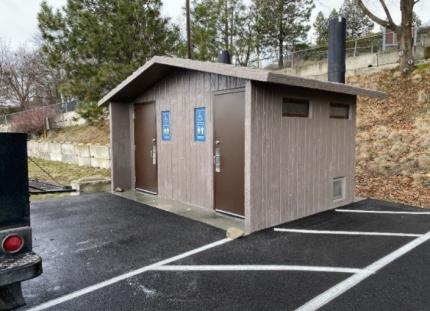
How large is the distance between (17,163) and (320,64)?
57.6ft

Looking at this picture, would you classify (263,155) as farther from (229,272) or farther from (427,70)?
(427,70)

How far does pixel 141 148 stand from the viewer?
8.24 metres

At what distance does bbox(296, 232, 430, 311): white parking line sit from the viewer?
3.01 m

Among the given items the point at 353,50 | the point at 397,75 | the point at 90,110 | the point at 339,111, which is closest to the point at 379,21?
the point at 397,75

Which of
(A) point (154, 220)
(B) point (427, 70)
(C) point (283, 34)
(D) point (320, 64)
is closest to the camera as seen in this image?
(A) point (154, 220)

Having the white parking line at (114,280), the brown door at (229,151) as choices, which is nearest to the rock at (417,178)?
the brown door at (229,151)

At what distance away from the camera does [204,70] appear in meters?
5.33

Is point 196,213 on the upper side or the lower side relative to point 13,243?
lower

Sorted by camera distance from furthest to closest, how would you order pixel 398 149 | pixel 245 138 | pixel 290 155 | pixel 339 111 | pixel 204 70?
pixel 398 149 → pixel 339 111 → pixel 290 155 → pixel 204 70 → pixel 245 138

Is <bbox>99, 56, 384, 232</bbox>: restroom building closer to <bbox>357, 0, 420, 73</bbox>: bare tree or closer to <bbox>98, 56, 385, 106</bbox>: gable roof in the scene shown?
<bbox>98, 56, 385, 106</bbox>: gable roof

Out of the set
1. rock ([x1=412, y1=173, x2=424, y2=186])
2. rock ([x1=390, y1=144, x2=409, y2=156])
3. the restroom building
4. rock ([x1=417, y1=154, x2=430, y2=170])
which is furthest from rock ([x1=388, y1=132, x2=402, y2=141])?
the restroom building

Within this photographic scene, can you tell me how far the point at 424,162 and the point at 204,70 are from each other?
663 centimetres

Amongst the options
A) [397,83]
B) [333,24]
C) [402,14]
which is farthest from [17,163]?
[402,14]

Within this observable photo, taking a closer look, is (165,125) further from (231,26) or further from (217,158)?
(231,26)
